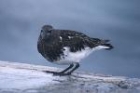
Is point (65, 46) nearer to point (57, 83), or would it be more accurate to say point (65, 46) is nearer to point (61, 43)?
point (61, 43)

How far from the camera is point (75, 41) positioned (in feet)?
19.0

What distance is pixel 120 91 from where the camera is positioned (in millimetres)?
4488

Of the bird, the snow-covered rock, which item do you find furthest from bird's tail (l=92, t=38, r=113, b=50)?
the snow-covered rock

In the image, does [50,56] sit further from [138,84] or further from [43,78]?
[138,84]

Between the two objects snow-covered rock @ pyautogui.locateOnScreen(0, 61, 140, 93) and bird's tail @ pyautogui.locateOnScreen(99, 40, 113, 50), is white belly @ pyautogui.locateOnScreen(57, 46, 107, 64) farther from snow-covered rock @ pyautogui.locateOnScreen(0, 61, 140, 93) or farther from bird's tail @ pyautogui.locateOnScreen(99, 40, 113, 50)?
snow-covered rock @ pyautogui.locateOnScreen(0, 61, 140, 93)

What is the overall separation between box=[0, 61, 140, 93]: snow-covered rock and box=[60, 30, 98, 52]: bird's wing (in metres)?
0.35

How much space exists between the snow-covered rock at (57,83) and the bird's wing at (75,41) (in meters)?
0.35

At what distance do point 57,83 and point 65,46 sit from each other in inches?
38.9

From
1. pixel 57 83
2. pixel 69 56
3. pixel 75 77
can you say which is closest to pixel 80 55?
pixel 69 56

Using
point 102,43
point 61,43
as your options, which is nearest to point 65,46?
point 61,43

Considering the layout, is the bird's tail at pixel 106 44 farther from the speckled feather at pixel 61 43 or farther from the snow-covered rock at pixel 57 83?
the snow-covered rock at pixel 57 83

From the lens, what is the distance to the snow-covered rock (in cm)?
447

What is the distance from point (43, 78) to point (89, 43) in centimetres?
93

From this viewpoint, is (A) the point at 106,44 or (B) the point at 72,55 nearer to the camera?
(B) the point at 72,55
